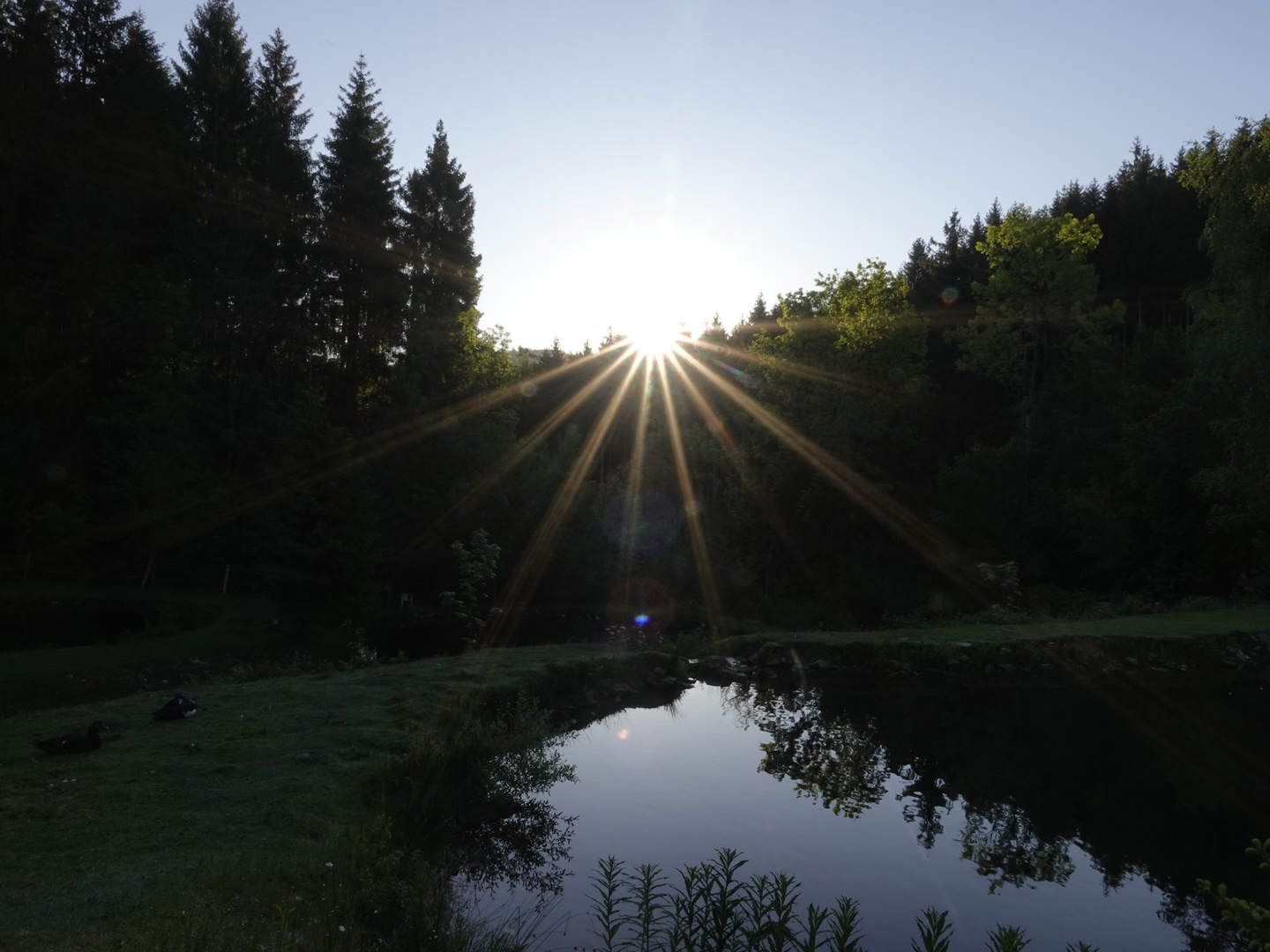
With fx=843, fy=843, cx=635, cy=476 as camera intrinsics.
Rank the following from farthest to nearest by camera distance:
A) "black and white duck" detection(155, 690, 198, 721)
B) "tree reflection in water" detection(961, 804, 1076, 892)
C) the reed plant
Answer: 1. "black and white duck" detection(155, 690, 198, 721)
2. "tree reflection in water" detection(961, 804, 1076, 892)
3. the reed plant

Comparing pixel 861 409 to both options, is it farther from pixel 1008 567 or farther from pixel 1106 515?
pixel 1008 567

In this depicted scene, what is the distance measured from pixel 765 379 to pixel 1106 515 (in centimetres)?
1975

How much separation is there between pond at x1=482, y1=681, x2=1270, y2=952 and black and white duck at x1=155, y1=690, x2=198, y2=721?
581 centimetres

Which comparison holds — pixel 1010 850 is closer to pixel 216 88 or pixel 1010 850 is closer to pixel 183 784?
pixel 183 784

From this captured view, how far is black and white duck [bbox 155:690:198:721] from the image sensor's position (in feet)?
42.6

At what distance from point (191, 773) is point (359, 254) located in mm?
43601

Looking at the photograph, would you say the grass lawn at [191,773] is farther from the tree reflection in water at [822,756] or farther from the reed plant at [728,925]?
the tree reflection in water at [822,756]

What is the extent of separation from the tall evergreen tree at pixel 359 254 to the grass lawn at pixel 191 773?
3256 cm

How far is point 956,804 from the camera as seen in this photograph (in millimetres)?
13266

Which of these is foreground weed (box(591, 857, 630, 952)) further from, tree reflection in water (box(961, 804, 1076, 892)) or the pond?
tree reflection in water (box(961, 804, 1076, 892))

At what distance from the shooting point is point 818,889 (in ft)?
31.7

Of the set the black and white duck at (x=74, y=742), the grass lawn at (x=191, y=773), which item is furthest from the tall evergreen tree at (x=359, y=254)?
the black and white duck at (x=74, y=742)

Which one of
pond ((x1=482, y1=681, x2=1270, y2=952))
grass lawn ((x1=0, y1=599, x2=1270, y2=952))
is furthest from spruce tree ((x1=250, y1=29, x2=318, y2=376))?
pond ((x1=482, y1=681, x2=1270, y2=952))

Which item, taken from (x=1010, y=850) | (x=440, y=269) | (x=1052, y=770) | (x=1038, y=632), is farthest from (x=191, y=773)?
(x=440, y=269)
